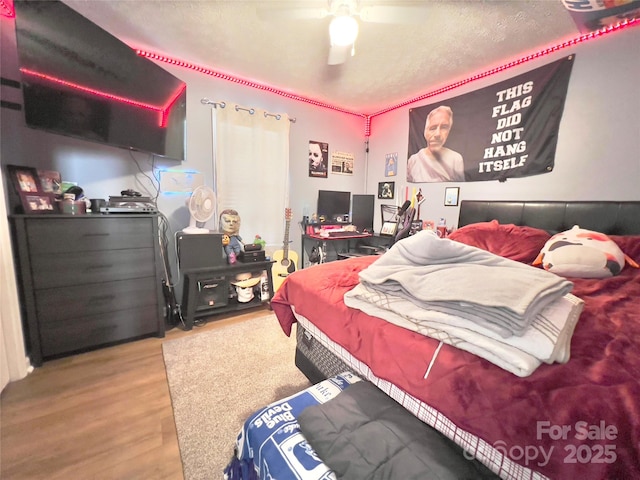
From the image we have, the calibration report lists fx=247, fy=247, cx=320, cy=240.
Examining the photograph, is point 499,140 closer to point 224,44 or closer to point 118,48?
point 224,44

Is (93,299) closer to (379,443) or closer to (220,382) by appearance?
(220,382)

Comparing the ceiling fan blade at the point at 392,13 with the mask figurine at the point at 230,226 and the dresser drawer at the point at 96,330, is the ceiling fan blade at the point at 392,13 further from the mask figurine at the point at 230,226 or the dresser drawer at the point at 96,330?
the dresser drawer at the point at 96,330

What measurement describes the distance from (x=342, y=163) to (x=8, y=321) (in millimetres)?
3488

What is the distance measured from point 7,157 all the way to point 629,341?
3.44 metres

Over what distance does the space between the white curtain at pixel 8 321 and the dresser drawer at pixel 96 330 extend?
Result: 0.40ft

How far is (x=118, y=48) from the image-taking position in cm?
175

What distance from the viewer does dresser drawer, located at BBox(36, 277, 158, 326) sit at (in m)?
1.65

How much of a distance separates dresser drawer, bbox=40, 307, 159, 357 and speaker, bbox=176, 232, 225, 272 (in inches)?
18.4

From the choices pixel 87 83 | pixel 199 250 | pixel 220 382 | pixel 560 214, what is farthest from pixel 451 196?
pixel 87 83

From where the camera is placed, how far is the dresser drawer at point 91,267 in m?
1.62

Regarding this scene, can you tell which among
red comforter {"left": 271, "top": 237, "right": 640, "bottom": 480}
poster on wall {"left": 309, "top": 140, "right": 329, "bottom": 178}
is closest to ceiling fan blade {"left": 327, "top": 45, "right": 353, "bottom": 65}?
poster on wall {"left": 309, "top": 140, "right": 329, "bottom": 178}

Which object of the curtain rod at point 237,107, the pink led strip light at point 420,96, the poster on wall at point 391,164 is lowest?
the poster on wall at point 391,164

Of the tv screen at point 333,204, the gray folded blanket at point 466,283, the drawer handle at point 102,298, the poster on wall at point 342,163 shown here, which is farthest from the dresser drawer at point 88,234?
the poster on wall at point 342,163

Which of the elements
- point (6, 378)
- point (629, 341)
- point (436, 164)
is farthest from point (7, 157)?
point (436, 164)
